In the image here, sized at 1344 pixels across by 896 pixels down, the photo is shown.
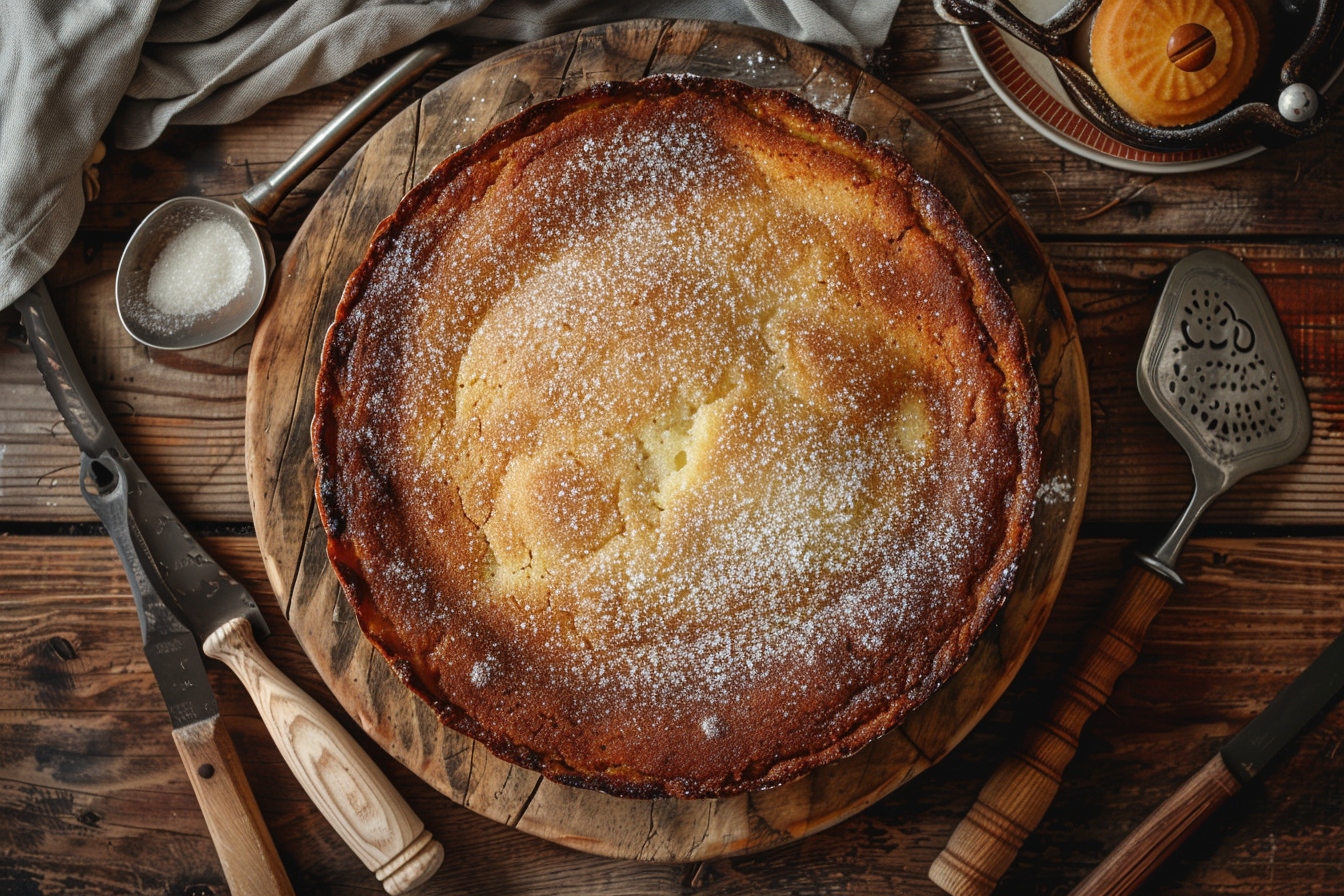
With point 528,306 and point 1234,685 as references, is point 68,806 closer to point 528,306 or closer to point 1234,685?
point 528,306

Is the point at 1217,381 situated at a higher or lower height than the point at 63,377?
higher

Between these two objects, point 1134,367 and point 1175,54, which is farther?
point 1134,367

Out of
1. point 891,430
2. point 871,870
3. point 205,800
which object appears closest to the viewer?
point 891,430

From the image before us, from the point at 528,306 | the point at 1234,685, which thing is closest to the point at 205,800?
the point at 528,306

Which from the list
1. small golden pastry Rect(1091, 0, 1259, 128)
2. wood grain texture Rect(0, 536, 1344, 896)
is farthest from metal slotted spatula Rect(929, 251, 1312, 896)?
small golden pastry Rect(1091, 0, 1259, 128)

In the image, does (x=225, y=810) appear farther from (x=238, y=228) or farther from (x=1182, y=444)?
(x=1182, y=444)

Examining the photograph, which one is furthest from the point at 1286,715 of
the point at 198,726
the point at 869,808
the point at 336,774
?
the point at 198,726
